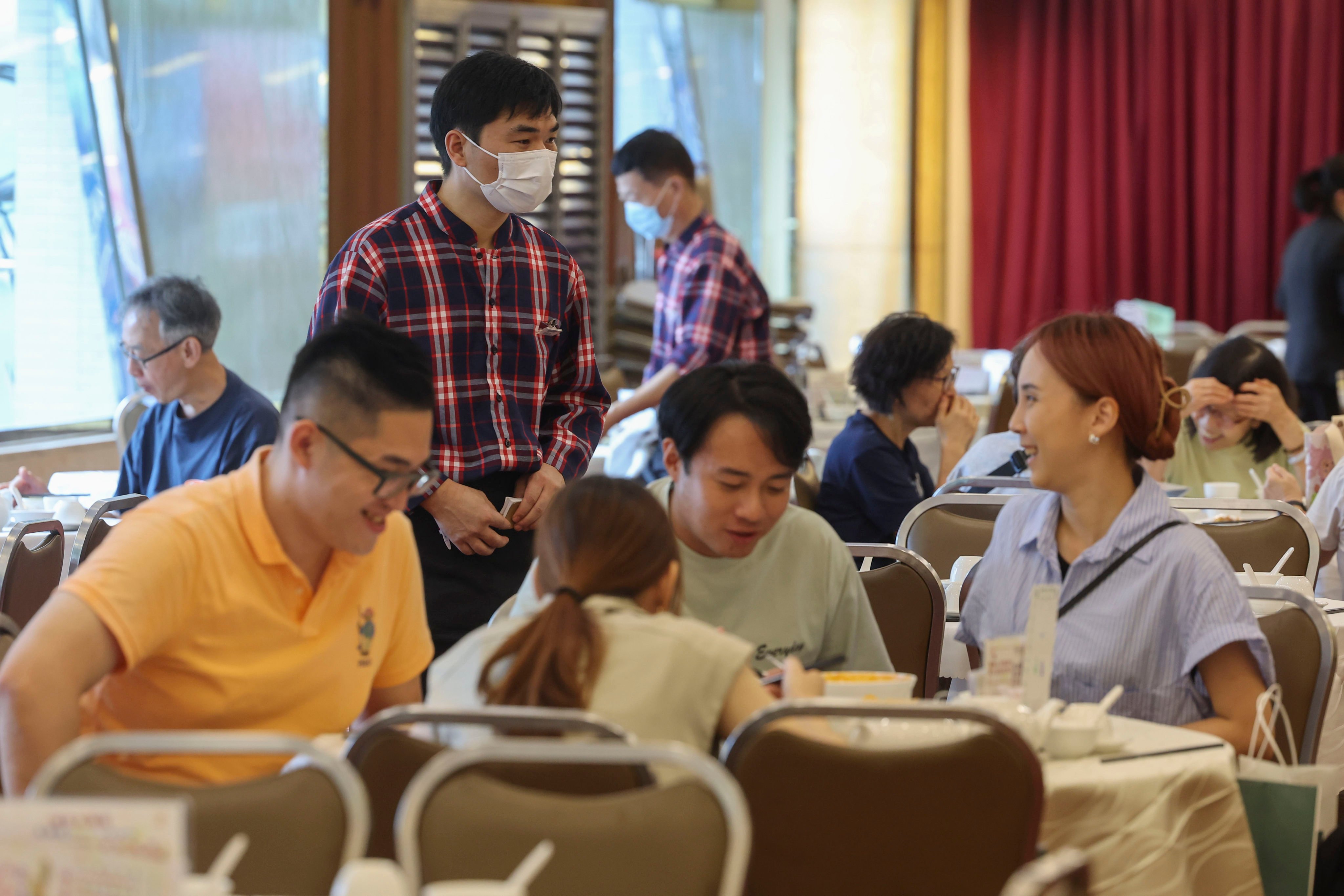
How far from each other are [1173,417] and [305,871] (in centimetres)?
156

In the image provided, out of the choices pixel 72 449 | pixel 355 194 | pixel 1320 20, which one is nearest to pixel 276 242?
pixel 355 194

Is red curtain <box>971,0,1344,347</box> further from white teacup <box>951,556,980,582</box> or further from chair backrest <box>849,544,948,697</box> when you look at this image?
chair backrest <box>849,544,948,697</box>

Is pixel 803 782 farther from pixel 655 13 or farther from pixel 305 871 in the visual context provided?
pixel 655 13

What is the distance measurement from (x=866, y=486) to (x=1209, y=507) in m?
0.82

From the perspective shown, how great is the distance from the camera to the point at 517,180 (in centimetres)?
271

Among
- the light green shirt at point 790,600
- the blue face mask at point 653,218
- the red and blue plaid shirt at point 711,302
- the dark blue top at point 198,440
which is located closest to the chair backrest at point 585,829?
the light green shirt at point 790,600

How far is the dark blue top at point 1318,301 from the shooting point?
633cm

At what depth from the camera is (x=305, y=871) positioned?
1503 mm

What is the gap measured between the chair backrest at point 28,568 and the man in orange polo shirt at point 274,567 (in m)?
1.20

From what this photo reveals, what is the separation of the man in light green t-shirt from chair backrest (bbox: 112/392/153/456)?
269 centimetres

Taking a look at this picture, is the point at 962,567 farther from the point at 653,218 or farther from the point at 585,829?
the point at 653,218

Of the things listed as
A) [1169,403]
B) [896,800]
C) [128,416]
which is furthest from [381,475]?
[128,416]

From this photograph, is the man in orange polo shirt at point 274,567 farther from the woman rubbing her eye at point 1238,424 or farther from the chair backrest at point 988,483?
the woman rubbing her eye at point 1238,424

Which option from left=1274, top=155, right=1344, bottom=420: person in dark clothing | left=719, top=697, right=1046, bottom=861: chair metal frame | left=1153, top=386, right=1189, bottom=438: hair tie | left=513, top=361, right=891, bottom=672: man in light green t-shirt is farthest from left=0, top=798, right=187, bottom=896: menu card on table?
left=1274, top=155, right=1344, bottom=420: person in dark clothing
